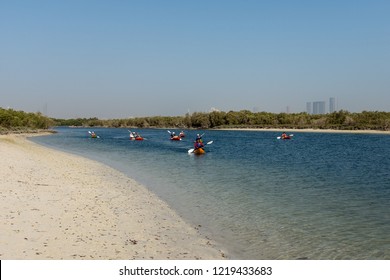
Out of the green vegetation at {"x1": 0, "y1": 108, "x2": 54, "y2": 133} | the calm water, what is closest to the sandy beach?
the calm water

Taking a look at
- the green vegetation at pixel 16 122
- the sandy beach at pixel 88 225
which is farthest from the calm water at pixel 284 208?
the green vegetation at pixel 16 122

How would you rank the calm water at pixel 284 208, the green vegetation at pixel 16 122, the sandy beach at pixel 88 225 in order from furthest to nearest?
the green vegetation at pixel 16 122 → the calm water at pixel 284 208 → the sandy beach at pixel 88 225

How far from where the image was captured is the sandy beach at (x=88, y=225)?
10453mm

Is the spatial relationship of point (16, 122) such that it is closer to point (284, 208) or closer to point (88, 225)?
point (284, 208)

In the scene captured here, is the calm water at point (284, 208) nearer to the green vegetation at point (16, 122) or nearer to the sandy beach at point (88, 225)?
the sandy beach at point (88, 225)

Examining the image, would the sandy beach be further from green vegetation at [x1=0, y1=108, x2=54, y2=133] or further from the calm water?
green vegetation at [x1=0, y1=108, x2=54, y2=133]

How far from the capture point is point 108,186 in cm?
2275

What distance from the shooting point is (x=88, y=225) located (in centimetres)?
1315

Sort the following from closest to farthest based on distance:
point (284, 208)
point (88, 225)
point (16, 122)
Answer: point (88, 225) < point (284, 208) < point (16, 122)

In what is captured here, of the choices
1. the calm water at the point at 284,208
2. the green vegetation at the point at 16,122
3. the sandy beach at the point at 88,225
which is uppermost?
the green vegetation at the point at 16,122

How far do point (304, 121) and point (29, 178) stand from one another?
181 m

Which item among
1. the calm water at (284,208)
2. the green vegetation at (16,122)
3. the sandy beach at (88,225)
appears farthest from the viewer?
the green vegetation at (16,122)

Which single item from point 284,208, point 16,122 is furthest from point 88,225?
point 16,122
